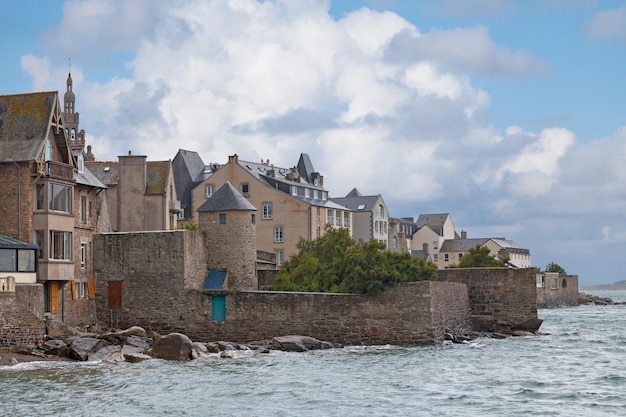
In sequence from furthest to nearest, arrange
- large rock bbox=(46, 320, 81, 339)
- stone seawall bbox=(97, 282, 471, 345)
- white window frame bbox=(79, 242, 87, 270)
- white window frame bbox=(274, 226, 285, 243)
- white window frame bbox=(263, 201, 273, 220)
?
white window frame bbox=(263, 201, 273, 220) < white window frame bbox=(274, 226, 285, 243) < white window frame bbox=(79, 242, 87, 270) < stone seawall bbox=(97, 282, 471, 345) < large rock bbox=(46, 320, 81, 339)

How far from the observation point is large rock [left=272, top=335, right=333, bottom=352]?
47.0m

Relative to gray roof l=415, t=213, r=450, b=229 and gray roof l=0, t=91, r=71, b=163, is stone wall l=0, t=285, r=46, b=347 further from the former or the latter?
gray roof l=415, t=213, r=450, b=229

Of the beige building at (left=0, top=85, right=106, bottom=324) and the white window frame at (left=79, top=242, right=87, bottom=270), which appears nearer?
the beige building at (left=0, top=85, right=106, bottom=324)

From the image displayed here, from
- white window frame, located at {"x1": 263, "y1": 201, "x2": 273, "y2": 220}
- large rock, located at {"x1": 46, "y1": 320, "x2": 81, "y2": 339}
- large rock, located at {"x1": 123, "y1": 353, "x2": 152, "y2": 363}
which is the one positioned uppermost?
white window frame, located at {"x1": 263, "y1": 201, "x2": 273, "y2": 220}

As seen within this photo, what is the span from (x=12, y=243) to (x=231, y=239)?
40.5 ft

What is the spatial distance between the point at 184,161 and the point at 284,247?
41.1 feet

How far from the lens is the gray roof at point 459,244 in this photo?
446 ft

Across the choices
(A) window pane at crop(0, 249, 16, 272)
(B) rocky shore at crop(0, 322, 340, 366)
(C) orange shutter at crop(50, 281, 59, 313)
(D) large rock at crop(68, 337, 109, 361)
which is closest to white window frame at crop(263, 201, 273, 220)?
(B) rocky shore at crop(0, 322, 340, 366)

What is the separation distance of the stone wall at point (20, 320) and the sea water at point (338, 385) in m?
2.50

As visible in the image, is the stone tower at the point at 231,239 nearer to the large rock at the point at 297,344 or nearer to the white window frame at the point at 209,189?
the large rock at the point at 297,344

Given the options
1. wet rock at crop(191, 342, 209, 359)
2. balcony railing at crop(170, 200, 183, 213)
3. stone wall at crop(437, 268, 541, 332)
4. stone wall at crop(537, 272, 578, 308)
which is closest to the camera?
wet rock at crop(191, 342, 209, 359)

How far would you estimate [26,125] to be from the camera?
1864 inches

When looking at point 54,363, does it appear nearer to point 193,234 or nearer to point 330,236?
point 193,234

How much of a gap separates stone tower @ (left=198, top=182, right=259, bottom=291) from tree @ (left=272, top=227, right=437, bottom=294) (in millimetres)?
2701
